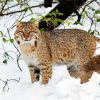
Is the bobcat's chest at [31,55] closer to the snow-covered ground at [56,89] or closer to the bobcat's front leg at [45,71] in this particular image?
the bobcat's front leg at [45,71]

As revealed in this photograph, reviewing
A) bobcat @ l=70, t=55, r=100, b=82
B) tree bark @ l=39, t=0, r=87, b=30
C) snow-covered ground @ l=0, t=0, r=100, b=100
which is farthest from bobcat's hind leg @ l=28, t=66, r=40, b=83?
tree bark @ l=39, t=0, r=87, b=30

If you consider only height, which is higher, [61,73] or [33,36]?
[33,36]

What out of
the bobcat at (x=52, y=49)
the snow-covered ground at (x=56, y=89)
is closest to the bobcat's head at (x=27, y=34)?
the bobcat at (x=52, y=49)

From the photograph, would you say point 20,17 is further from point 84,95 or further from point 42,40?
point 84,95

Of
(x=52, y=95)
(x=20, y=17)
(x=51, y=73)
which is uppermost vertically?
(x=52, y=95)

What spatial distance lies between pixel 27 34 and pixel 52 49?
737mm

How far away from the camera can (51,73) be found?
27.5ft

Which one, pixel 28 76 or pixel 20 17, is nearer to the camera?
pixel 28 76

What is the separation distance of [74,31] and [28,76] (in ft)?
3.99

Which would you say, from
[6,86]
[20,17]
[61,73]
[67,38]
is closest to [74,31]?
[67,38]

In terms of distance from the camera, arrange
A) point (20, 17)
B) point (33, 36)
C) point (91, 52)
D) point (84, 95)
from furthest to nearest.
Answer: point (20, 17)
point (91, 52)
point (33, 36)
point (84, 95)

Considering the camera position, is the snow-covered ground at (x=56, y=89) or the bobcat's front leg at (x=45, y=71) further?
the bobcat's front leg at (x=45, y=71)

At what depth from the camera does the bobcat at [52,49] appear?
8258 millimetres

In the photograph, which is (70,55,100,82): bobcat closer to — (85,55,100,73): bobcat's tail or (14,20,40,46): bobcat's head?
(85,55,100,73): bobcat's tail
